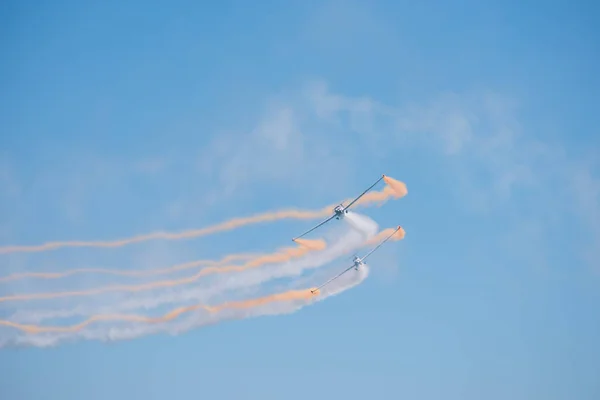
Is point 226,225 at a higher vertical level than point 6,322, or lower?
higher

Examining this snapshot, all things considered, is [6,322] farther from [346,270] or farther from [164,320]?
[346,270]

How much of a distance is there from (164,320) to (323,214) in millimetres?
36883

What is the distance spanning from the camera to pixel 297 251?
433 ft

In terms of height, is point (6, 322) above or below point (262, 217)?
below

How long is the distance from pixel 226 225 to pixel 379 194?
98.8 feet

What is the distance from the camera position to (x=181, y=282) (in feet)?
424

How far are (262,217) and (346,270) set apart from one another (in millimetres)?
20034

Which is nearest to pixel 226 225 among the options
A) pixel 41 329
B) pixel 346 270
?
pixel 346 270

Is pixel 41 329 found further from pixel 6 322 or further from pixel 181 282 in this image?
pixel 181 282

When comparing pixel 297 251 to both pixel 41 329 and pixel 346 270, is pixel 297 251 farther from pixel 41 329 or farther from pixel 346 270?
pixel 41 329

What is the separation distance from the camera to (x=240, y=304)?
429 ft

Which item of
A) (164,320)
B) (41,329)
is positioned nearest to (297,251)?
(164,320)

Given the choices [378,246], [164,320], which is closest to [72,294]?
[164,320]

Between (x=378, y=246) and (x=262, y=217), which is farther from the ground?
(x=262, y=217)
